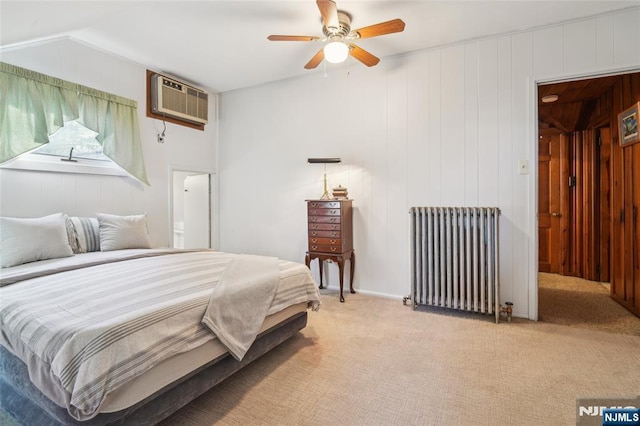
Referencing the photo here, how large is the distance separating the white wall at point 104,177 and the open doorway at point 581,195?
4275 millimetres

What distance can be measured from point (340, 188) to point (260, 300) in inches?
76.8

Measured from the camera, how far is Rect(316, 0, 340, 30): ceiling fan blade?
6.71 feet

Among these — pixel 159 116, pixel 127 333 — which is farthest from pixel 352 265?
pixel 159 116

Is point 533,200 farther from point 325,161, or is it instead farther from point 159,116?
point 159,116

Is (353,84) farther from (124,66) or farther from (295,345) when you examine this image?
(295,345)

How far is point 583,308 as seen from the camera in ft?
10.3

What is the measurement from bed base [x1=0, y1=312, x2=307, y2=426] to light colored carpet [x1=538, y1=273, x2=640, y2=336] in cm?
287

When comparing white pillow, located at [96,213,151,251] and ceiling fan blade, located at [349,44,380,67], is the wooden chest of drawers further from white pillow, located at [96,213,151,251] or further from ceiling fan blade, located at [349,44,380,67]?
white pillow, located at [96,213,151,251]

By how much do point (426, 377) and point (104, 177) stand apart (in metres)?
3.56

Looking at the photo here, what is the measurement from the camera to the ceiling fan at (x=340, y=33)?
224 cm

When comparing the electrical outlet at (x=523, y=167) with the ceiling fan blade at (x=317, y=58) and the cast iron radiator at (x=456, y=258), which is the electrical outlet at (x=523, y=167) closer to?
the cast iron radiator at (x=456, y=258)

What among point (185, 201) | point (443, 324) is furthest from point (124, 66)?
point (443, 324)

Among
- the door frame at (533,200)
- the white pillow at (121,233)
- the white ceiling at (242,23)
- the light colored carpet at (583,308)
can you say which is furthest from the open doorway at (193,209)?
the light colored carpet at (583,308)

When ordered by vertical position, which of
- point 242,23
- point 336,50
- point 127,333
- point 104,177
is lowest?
point 127,333
